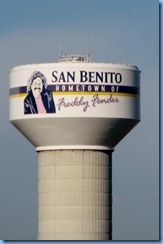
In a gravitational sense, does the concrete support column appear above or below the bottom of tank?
Answer: below

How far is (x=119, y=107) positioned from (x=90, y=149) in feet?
11.8

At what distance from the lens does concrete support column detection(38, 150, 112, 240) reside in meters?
89.7

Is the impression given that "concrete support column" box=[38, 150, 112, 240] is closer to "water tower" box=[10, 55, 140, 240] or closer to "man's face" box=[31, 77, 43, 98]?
"water tower" box=[10, 55, 140, 240]

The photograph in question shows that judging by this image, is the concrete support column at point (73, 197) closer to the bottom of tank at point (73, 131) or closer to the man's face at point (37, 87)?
the bottom of tank at point (73, 131)

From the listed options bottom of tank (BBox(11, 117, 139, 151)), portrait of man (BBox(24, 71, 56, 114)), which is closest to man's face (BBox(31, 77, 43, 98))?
portrait of man (BBox(24, 71, 56, 114))

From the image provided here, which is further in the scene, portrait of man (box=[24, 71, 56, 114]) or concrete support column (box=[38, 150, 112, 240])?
concrete support column (box=[38, 150, 112, 240])

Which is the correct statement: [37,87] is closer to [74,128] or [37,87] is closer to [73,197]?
[74,128]

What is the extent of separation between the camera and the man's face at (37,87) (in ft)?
292

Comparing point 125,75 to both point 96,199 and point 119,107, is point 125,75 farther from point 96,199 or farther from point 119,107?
point 96,199

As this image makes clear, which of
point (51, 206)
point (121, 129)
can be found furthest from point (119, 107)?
point (51, 206)

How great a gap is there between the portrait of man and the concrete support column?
11.2ft

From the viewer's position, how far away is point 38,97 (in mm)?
89125

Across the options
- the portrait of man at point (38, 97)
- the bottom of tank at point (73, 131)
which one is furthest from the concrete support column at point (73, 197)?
the portrait of man at point (38, 97)

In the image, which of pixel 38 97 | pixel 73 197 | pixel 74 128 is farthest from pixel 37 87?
pixel 73 197
